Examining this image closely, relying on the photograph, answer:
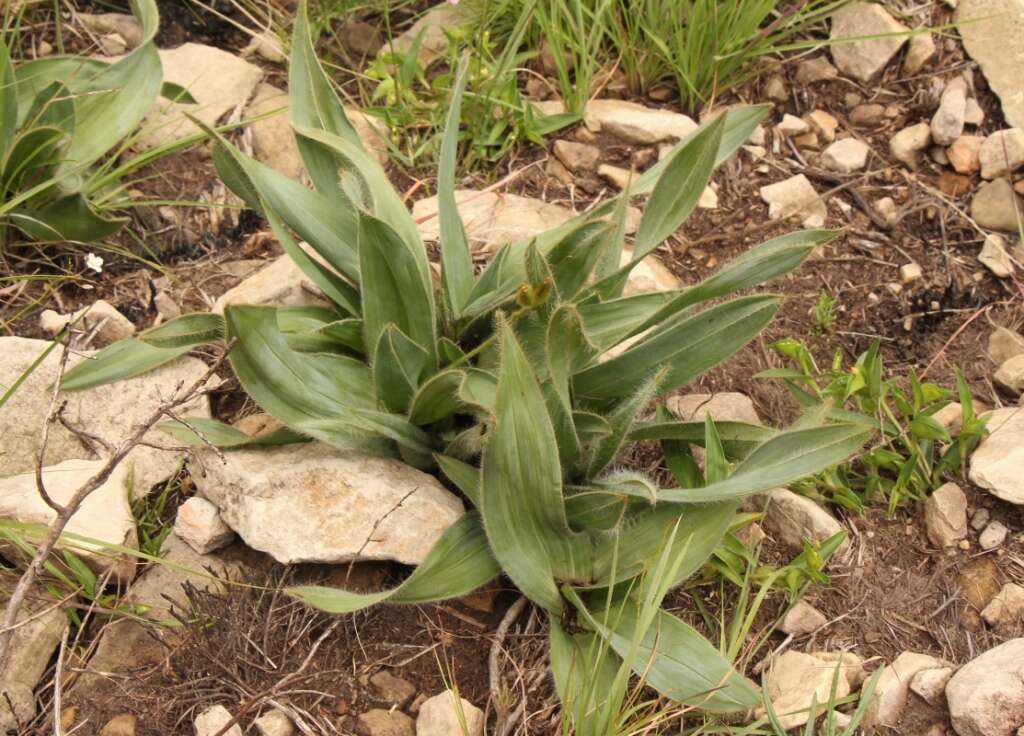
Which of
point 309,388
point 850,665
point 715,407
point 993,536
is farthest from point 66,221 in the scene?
point 993,536

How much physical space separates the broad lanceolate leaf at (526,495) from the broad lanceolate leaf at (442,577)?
72 mm

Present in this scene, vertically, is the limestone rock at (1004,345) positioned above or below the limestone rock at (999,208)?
below

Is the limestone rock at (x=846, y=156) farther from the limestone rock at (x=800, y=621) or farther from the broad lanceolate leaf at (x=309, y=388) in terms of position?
the broad lanceolate leaf at (x=309, y=388)

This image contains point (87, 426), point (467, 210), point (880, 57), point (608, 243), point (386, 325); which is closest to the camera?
point (386, 325)

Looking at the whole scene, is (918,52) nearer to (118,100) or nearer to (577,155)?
(577,155)

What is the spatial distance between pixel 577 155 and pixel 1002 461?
1.47 m

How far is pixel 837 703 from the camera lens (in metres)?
2.06

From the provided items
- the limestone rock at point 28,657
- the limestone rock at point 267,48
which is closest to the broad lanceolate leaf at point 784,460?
the limestone rock at point 28,657

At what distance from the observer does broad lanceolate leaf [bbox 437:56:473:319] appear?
229 cm

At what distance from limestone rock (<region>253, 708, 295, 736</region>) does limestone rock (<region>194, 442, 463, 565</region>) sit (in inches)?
11.1

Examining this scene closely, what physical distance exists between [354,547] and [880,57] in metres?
2.37

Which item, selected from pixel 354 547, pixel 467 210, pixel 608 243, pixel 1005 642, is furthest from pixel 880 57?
pixel 354 547

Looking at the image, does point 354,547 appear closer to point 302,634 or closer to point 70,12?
point 302,634

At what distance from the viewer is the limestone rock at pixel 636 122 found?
317cm
